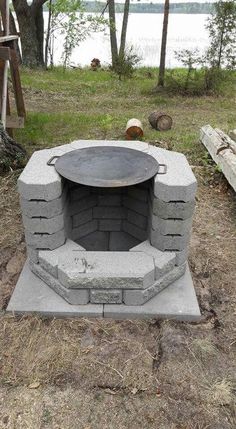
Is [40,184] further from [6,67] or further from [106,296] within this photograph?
[6,67]

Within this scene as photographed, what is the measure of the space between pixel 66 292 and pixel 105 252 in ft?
1.60

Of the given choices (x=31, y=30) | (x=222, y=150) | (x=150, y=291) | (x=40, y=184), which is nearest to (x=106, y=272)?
(x=150, y=291)

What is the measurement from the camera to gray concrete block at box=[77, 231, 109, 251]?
409 cm

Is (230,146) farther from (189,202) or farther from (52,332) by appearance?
(52,332)

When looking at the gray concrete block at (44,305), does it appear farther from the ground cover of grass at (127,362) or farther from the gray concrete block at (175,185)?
the gray concrete block at (175,185)

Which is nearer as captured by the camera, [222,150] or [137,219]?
[137,219]

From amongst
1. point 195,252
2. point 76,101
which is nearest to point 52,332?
point 195,252

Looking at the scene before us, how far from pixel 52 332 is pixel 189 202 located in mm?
1579

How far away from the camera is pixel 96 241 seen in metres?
4.16

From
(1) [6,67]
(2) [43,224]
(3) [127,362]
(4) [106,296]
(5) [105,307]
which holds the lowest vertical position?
(3) [127,362]

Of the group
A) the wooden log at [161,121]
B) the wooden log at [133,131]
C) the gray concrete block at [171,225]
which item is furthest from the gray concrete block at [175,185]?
the wooden log at [161,121]

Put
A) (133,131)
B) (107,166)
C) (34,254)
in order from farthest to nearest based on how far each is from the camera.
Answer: (133,131)
(34,254)
(107,166)

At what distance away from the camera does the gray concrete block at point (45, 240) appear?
3273mm

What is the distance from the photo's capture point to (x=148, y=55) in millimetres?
19688
